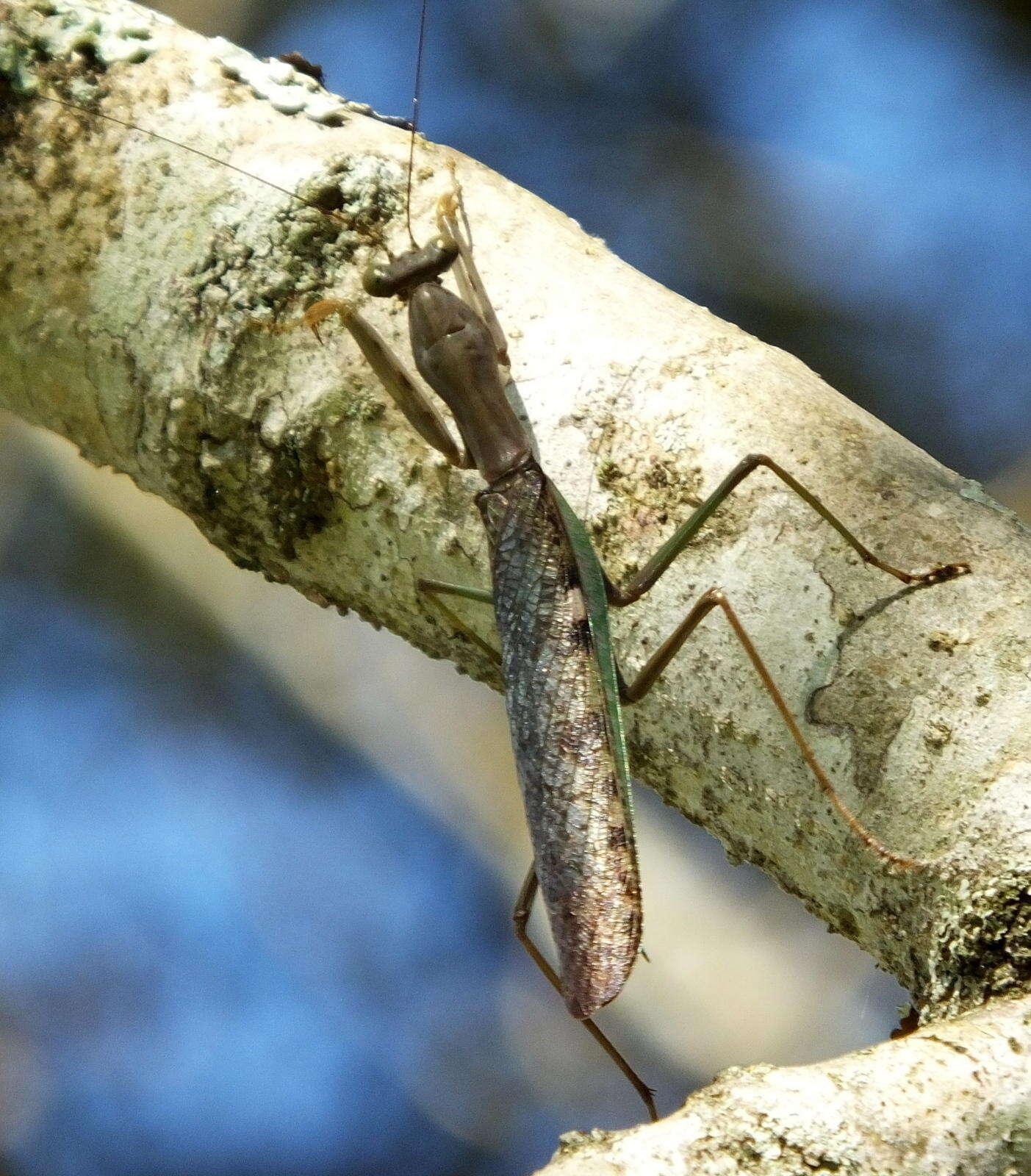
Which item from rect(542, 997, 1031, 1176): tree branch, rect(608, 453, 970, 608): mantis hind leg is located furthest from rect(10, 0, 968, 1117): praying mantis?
rect(542, 997, 1031, 1176): tree branch

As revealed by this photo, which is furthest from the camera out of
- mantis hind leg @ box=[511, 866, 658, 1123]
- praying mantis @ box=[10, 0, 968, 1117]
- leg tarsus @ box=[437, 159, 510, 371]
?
leg tarsus @ box=[437, 159, 510, 371]

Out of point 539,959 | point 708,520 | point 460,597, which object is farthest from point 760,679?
point 539,959

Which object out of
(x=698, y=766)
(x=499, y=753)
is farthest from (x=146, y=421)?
(x=499, y=753)

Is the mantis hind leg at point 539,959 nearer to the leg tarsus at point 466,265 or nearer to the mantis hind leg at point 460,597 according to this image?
the mantis hind leg at point 460,597

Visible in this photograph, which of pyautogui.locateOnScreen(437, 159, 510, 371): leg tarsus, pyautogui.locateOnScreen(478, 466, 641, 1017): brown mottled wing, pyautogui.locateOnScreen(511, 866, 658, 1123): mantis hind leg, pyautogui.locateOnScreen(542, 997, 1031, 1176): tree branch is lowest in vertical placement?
pyautogui.locateOnScreen(511, 866, 658, 1123): mantis hind leg

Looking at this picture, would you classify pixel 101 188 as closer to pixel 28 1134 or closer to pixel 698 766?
pixel 698 766

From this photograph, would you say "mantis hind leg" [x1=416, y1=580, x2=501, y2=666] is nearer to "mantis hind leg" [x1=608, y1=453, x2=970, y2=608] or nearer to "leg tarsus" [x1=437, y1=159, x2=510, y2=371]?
"mantis hind leg" [x1=608, y1=453, x2=970, y2=608]

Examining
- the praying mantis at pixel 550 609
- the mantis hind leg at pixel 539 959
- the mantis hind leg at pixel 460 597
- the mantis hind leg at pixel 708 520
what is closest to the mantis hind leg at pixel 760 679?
the praying mantis at pixel 550 609
